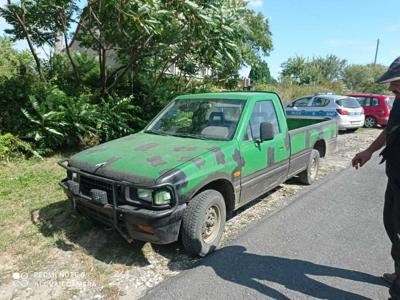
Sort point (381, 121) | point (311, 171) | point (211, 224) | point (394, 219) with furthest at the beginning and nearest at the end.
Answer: point (381, 121), point (311, 171), point (211, 224), point (394, 219)

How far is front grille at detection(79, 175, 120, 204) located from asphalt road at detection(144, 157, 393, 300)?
103 cm

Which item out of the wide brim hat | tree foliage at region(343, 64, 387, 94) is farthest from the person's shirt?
tree foliage at region(343, 64, 387, 94)

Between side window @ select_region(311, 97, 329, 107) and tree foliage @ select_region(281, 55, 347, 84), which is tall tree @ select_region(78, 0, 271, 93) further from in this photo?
tree foliage @ select_region(281, 55, 347, 84)

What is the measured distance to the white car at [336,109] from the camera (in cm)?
1316

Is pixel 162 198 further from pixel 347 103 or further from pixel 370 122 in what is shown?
pixel 370 122

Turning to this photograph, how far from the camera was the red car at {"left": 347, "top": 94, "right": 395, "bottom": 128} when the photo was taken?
1492 cm

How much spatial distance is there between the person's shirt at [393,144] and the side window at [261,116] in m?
1.75

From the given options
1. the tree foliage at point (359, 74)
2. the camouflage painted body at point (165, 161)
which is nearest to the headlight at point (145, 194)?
the camouflage painted body at point (165, 161)

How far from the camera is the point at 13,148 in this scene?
267 inches

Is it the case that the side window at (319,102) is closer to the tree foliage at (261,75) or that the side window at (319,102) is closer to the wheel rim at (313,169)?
the wheel rim at (313,169)

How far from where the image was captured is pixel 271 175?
4.64m

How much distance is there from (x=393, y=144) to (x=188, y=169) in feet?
5.89

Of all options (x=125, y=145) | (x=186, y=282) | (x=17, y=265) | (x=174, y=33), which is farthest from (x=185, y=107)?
(x=174, y=33)

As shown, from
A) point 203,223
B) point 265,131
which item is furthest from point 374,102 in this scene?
point 203,223
